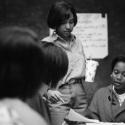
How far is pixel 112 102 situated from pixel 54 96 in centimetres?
70

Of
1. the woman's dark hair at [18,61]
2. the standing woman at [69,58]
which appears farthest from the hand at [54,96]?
the woman's dark hair at [18,61]

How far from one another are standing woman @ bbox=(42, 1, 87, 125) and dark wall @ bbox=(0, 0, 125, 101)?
110 cm

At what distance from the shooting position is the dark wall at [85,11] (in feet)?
11.8

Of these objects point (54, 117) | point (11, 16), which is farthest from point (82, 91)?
point (11, 16)

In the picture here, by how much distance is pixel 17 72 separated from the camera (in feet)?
3.31

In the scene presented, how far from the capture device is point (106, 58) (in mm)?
3613

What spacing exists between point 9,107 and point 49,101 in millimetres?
1327

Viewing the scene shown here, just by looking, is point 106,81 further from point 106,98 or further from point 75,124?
point 75,124

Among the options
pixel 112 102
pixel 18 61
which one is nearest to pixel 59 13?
pixel 112 102

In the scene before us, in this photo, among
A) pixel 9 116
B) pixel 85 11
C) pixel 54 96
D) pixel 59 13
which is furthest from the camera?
pixel 85 11

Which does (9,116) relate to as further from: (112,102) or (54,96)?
(112,102)

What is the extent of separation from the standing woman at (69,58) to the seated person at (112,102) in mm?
268

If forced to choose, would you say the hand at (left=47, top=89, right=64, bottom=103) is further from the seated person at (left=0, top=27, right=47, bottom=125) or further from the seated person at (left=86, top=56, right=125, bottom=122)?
the seated person at (left=0, top=27, right=47, bottom=125)

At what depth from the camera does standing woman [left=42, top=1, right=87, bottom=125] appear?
239 centimetres
